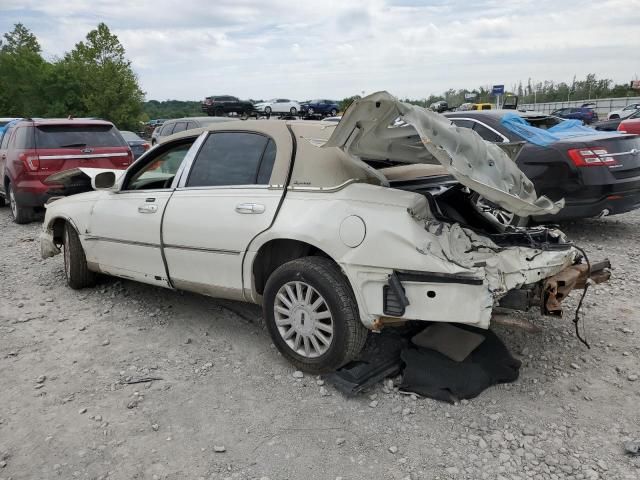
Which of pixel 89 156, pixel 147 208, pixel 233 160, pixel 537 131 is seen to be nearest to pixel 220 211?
pixel 233 160

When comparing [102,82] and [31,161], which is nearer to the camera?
[31,161]

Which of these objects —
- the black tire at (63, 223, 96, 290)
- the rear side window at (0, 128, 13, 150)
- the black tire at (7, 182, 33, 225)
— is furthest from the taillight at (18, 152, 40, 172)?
the black tire at (63, 223, 96, 290)

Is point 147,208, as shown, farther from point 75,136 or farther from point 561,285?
point 75,136

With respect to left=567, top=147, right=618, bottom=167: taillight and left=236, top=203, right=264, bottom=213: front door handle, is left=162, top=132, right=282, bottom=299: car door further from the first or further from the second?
left=567, top=147, right=618, bottom=167: taillight

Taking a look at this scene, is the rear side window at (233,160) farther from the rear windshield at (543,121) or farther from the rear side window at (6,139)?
the rear side window at (6,139)

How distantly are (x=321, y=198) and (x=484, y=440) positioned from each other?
5.44 ft

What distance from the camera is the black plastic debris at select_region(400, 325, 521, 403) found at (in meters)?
3.23

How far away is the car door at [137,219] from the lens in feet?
14.1

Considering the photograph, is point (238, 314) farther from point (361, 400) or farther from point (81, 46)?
point (81, 46)

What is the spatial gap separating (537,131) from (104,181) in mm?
5049

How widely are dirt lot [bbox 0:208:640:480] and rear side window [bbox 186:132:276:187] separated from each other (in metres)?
1.23

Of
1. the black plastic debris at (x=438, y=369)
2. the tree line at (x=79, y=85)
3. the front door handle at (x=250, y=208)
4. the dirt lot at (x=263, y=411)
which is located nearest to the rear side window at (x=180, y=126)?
the dirt lot at (x=263, y=411)

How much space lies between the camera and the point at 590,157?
20.2ft

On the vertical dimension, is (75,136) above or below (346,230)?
above
